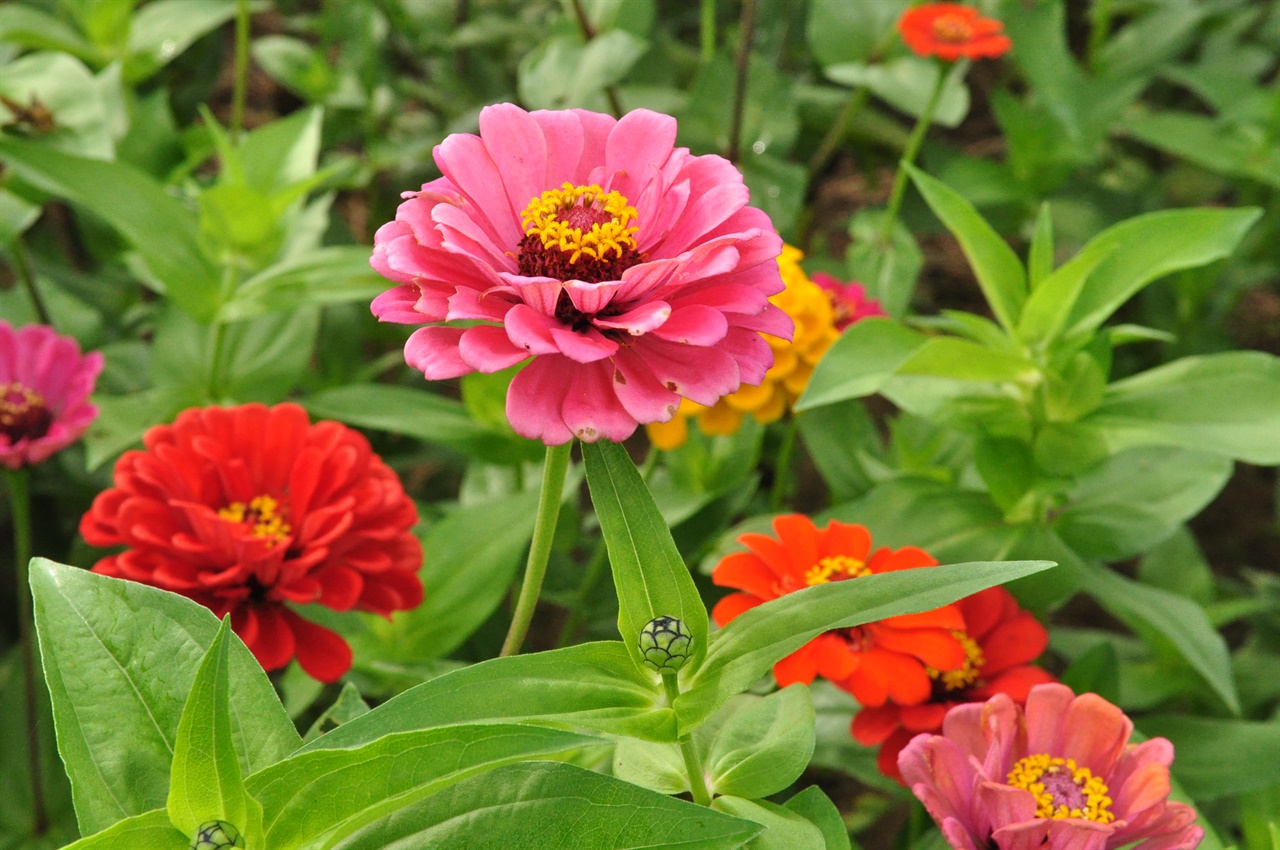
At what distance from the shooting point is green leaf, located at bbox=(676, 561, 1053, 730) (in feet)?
1.83

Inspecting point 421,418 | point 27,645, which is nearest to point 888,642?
point 421,418

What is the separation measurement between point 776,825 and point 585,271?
1.02 feet

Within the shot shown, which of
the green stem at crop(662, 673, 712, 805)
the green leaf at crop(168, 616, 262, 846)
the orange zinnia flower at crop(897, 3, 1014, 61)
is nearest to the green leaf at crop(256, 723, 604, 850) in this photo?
the green leaf at crop(168, 616, 262, 846)

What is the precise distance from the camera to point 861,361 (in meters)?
0.88

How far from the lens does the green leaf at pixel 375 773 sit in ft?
1.65

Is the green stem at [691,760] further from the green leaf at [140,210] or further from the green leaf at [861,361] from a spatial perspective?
the green leaf at [140,210]

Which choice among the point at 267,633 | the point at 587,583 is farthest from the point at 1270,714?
the point at 267,633

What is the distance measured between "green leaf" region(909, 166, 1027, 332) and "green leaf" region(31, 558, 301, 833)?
582 mm

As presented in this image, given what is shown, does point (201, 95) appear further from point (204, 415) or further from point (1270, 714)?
point (1270, 714)

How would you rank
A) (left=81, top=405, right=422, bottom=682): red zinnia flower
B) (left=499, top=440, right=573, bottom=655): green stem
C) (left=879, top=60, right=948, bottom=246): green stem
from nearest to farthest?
(left=499, top=440, right=573, bottom=655): green stem → (left=81, top=405, right=422, bottom=682): red zinnia flower → (left=879, top=60, right=948, bottom=246): green stem

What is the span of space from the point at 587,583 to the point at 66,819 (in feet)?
1.65

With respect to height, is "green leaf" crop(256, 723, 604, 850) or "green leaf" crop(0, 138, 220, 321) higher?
"green leaf" crop(0, 138, 220, 321)

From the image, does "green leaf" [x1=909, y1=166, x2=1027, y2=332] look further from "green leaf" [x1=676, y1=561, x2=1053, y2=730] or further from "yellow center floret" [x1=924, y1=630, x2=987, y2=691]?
"green leaf" [x1=676, y1=561, x2=1053, y2=730]

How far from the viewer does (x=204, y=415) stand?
844 mm
